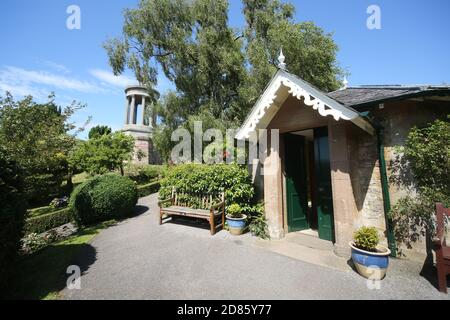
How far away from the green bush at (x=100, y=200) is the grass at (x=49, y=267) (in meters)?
1.90

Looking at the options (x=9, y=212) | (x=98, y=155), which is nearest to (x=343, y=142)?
(x=9, y=212)

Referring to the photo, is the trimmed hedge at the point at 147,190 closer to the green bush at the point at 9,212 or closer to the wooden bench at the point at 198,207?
the wooden bench at the point at 198,207

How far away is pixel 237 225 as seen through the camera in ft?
20.9

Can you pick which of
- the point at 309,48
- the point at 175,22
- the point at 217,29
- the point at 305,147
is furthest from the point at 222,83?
the point at 305,147

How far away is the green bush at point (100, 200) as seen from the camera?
868 centimetres

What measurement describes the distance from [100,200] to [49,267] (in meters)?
4.12

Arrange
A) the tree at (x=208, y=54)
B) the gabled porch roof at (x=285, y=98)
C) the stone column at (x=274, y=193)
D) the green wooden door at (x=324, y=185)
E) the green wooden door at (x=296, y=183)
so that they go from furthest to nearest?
the tree at (x=208, y=54)
the green wooden door at (x=296, y=183)
the stone column at (x=274, y=193)
the green wooden door at (x=324, y=185)
the gabled porch roof at (x=285, y=98)

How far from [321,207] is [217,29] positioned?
1546cm

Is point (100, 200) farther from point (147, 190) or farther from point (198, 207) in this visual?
point (147, 190)

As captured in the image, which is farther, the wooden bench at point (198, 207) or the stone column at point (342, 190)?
the wooden bench at point (198, 207)

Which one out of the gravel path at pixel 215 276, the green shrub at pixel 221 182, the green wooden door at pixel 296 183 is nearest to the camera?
the gravel path at pixel 215 276

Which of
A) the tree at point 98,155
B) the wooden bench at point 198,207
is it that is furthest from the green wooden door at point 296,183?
the tree at point 98,155

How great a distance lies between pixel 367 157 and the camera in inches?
201
